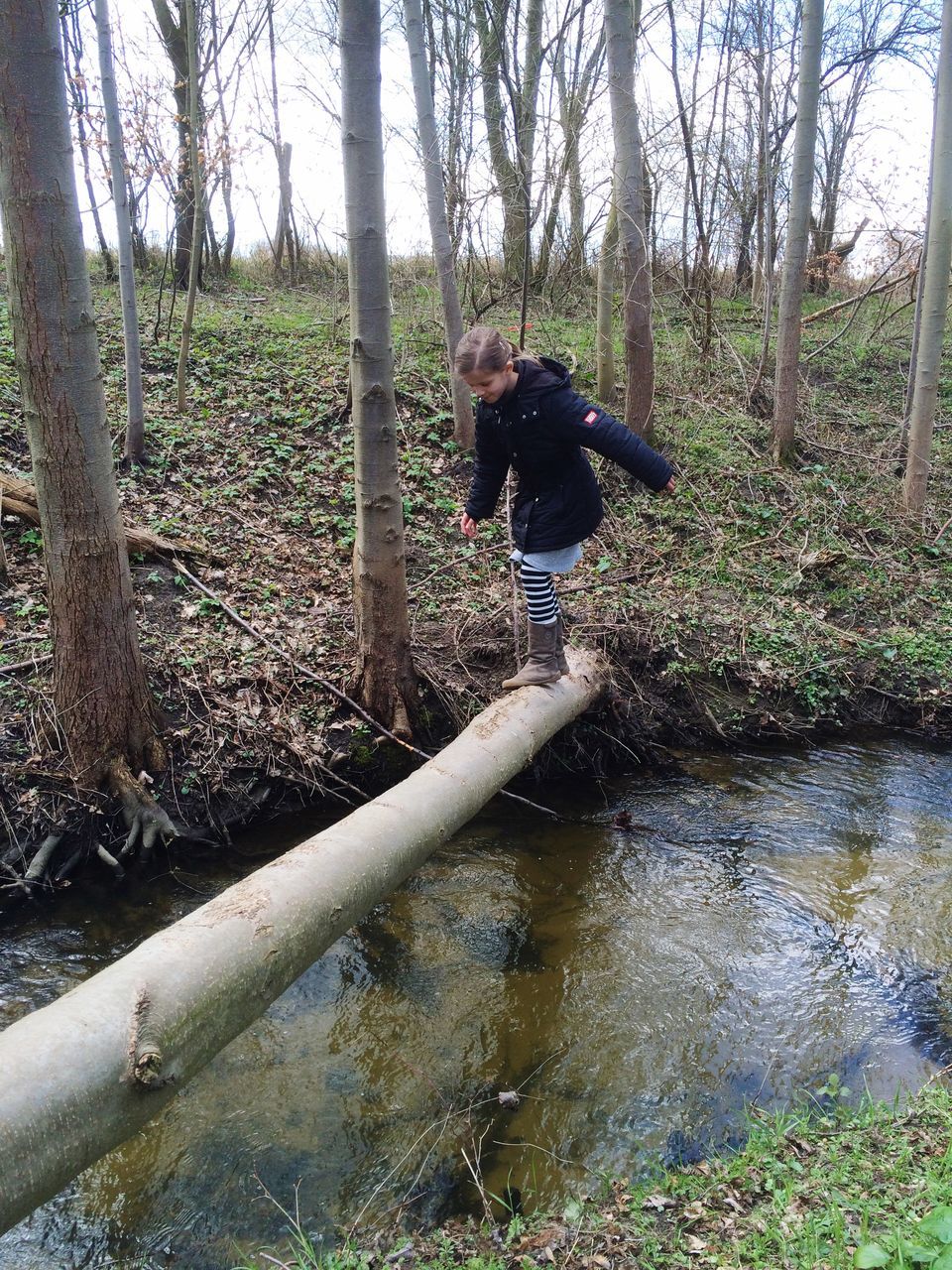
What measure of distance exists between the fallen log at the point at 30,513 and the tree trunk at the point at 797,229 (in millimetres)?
7573

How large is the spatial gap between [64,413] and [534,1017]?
3.97 m

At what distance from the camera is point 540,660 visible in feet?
16.3

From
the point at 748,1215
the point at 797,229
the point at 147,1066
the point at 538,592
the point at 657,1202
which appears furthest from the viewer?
the point at 797,229

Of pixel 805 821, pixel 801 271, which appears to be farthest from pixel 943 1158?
pixel 801 271

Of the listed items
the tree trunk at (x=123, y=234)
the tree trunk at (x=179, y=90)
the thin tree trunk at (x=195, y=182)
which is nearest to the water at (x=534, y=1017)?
the tree trunk at (x=123, y=234)

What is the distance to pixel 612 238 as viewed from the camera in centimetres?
979

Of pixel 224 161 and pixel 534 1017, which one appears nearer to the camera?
pixel 534 1017

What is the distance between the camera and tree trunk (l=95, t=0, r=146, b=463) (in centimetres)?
698

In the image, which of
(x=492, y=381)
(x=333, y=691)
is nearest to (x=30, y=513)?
(x=333, y=691)

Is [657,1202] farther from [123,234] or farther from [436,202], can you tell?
Result: [436,202]

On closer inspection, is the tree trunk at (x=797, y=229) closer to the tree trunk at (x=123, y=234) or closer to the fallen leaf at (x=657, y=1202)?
the tree trunk at (x=123, y=234)

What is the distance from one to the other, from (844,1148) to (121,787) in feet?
13.6

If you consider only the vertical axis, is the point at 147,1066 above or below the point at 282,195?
below

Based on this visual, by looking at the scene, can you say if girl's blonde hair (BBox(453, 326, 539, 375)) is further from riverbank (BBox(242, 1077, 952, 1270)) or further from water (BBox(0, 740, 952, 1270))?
riverbank (BBox(242, 1077, 952, 1270))
